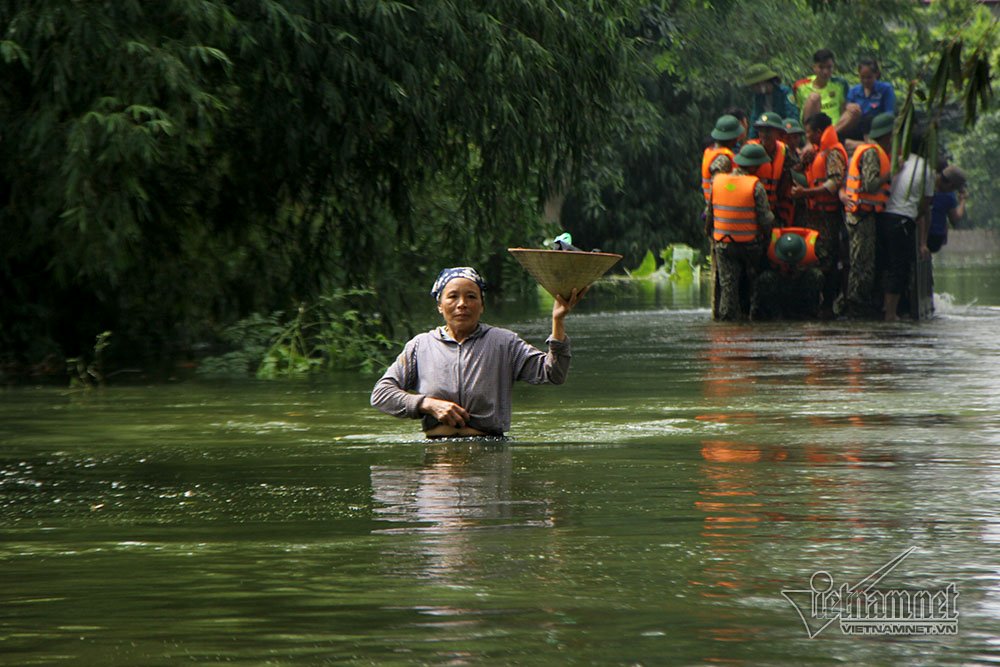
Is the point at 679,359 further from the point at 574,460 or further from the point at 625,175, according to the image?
the point at 625,175

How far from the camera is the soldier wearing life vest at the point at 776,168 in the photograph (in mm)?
24297

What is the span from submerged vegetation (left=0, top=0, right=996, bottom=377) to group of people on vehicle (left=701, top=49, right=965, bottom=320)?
4.03m

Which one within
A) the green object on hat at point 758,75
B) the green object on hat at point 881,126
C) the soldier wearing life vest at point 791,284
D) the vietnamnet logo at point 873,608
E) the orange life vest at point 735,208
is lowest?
the vietnamnet logo at point 873,608

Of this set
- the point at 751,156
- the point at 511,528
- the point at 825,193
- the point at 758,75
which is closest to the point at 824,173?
the point at 825,193

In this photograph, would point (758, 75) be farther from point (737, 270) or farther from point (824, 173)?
point (737, 270)

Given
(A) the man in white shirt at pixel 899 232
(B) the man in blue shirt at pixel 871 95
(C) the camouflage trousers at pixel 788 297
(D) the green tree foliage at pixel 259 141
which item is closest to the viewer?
(D) the green tree foliage at pixel 259 141

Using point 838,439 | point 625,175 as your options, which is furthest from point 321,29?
point 625,175

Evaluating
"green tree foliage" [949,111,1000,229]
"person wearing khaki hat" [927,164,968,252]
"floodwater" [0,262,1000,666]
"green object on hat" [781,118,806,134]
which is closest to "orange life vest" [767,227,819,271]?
"green object on hat" [781,118,806,134]

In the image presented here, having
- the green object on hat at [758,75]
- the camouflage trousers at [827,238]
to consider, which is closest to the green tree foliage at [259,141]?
the camouflage trousers at [827,238]

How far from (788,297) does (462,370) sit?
14.7 meters

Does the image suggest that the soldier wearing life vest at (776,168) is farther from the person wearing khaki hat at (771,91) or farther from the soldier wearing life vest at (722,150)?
the person wearing khaki hat at (771,91)

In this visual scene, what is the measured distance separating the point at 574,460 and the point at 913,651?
16.0 feet

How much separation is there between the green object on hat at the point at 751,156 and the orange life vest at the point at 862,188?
0.97 meters

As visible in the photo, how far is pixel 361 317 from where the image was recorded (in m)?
18.5
